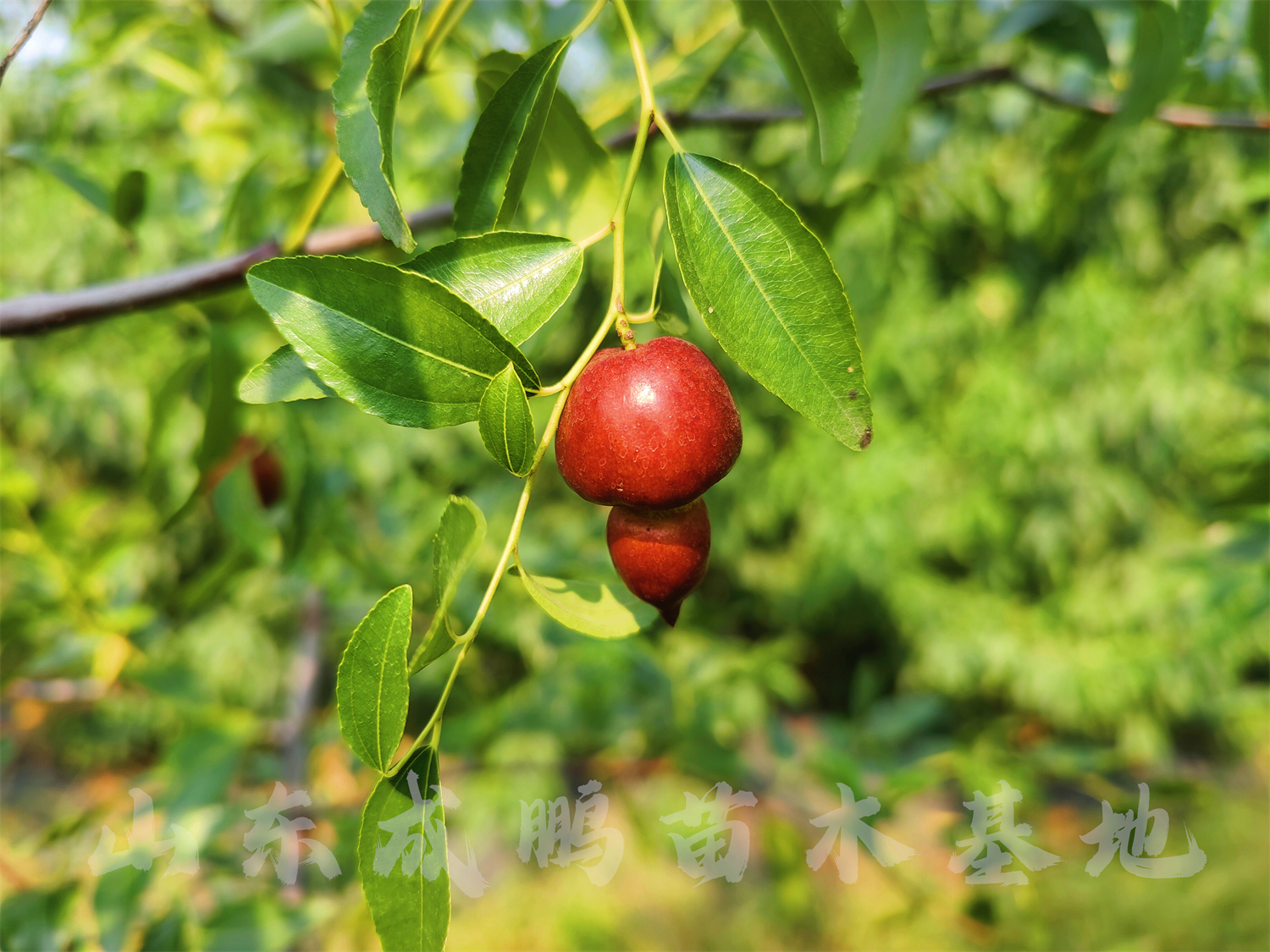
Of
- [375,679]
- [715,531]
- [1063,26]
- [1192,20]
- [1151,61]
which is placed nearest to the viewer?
[375,679]

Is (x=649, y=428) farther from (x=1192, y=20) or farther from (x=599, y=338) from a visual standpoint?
(x=1192, y=20)

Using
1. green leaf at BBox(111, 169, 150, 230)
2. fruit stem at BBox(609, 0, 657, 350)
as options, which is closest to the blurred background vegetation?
green leaf at BBox(111, 169, 150, 230)

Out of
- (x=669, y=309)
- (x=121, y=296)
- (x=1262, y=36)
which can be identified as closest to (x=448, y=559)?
(x=669, y=309)

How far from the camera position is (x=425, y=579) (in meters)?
0.87

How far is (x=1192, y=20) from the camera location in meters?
0.39

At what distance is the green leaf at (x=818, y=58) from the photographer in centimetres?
33

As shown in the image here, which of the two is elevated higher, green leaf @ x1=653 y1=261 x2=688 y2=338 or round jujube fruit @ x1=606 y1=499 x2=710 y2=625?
green leaf @ x1=653 y1=261 x2=688 y2=338

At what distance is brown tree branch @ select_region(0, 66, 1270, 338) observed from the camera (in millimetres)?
431

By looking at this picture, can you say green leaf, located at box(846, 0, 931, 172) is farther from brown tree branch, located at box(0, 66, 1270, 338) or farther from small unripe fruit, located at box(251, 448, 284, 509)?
small unripe fruit, located at box(251, 448, 284, 509)

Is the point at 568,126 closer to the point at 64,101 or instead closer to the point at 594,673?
the point at 64,101

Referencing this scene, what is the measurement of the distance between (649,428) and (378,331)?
0.09 m

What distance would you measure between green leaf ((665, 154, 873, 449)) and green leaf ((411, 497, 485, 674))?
0.32ft

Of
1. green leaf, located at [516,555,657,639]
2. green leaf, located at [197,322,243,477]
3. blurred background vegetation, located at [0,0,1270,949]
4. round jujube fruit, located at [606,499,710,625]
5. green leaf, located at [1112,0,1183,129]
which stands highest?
green leaf, located at [1112,0,1183,129]

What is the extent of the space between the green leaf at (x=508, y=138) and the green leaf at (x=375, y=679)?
0.45 ft
